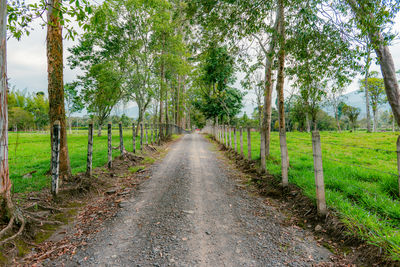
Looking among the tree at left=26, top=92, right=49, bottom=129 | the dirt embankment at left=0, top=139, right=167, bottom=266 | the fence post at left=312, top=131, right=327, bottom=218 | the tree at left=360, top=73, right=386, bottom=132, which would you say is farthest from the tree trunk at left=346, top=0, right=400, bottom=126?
the tree at left=26, top=92, right=49, bottom=129

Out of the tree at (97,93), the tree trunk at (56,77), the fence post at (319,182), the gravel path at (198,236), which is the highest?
the tree at (97,93)

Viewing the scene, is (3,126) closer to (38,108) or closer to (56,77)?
(56,77)

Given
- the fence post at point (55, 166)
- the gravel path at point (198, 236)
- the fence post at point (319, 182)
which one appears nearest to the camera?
the gravel path at point (198, 236)

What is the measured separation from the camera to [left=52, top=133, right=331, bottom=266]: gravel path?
2551 mm

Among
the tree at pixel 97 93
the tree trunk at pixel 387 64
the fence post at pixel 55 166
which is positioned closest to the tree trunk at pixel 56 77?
the fence post at pixel 55 166

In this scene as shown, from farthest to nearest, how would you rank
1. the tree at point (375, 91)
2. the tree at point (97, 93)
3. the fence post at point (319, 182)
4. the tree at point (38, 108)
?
the tree at point (38, 108), the tree at point (375, 91), the tree at point (97, 93), the fence post at point (319, 182)

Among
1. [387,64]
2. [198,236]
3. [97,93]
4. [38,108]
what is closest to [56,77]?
[198,236]

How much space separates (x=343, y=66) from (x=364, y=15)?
1.03 m

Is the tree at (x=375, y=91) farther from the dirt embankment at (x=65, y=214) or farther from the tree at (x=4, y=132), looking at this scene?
the tree at (x=4, y=132)

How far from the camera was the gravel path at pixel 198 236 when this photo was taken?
8.37 ft

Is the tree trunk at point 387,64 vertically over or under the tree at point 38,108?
under

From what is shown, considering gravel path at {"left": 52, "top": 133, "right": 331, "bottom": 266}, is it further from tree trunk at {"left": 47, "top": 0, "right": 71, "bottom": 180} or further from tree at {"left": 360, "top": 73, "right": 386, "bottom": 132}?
tree at {"left": 360, "top": 73, "right": 386, "bottom": 132}

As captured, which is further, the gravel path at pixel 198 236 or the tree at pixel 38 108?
the tree at pixel 38 108

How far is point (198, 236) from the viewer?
307 centimetres
